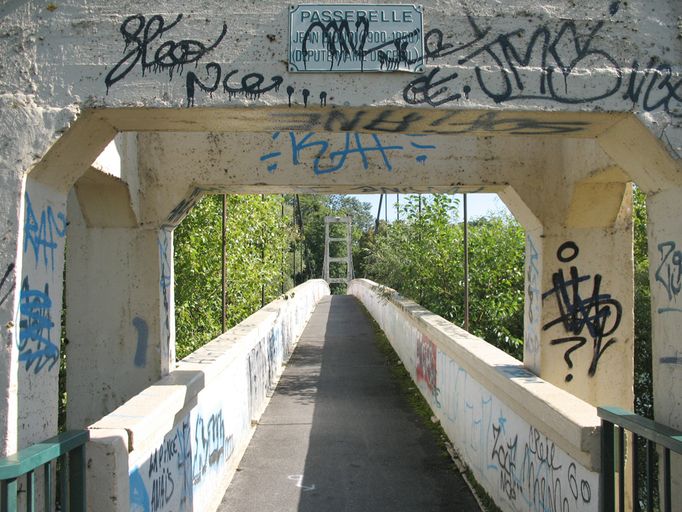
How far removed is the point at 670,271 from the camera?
3.57 meters

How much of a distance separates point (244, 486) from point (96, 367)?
5.72 feet

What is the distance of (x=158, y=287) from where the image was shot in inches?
245

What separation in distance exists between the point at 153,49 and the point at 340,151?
9.13ft

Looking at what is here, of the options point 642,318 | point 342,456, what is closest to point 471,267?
point 642,318

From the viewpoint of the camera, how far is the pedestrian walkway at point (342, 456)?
604 cm

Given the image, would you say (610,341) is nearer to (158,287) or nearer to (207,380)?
(207,380)

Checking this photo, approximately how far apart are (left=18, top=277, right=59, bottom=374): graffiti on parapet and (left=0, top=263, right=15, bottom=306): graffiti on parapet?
2.8 inches

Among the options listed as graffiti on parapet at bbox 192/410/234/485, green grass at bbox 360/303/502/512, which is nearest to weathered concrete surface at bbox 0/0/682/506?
graffiti on parapet at bbox 192/410/234/485

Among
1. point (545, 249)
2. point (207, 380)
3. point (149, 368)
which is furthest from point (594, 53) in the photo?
point (149, 368)

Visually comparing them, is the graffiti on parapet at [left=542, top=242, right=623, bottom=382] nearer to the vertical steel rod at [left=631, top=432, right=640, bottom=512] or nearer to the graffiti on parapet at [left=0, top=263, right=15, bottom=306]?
the vertical steel rod at [left=631, top=432, right=640, bottom=512]

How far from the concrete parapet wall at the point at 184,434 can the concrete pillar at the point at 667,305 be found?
110 inches

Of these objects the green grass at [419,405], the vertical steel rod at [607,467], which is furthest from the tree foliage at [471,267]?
the vertical steel rod at [607,467]

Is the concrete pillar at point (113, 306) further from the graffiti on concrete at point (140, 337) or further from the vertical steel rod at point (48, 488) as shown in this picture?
the vertical steel rod at point (48, 488)

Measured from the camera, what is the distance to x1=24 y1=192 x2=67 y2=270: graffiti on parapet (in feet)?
10.9
